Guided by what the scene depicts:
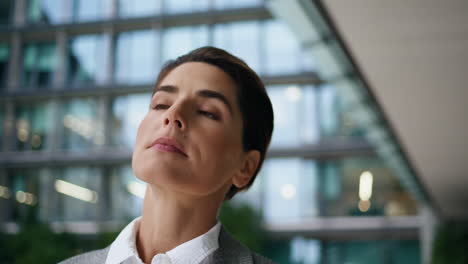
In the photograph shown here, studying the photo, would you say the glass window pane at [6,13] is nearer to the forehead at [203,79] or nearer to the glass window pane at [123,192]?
the glass window pane at [123,192]

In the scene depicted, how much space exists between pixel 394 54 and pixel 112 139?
63.0ft

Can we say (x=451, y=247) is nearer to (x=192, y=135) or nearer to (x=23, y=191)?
(x=192, y=135)

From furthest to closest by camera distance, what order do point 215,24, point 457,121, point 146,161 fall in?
point 215,24, point 457,121, point 146,161

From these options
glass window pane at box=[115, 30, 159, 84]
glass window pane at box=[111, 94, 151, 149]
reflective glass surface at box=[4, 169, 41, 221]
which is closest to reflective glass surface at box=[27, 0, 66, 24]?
glass window pane at box=[115, 30, 159, 84]

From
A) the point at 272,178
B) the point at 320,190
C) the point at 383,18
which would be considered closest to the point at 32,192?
the point at 272,178

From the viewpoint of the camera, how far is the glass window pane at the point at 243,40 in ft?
74.1

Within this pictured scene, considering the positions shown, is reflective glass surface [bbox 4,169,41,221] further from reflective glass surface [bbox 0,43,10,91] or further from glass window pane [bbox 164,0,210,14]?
glass window pane [bbox 164,0,210,14]

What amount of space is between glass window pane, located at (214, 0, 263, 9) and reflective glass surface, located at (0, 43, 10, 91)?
9873mm

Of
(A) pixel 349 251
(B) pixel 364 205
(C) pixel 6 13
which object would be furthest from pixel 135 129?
(A) pixel 349 251

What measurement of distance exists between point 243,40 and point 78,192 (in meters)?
8.98

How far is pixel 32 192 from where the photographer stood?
24062 mm

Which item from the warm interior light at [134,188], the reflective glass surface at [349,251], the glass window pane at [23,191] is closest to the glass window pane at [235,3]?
the warm interior light at [134,188]

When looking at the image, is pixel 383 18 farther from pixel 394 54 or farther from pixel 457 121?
pixel 457 121

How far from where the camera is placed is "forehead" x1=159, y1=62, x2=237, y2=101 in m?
1.49
